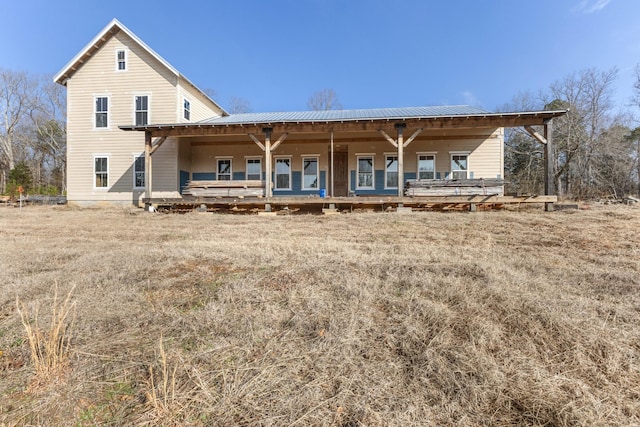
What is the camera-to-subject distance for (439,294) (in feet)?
11.1

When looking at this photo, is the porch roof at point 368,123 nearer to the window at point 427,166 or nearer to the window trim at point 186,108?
the window at point 427,166

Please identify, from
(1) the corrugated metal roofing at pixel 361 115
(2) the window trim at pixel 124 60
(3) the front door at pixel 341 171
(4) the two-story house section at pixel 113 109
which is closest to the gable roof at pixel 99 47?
(4) the two-story house section at pixel 113 109

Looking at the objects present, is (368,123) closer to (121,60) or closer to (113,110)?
(113,110)

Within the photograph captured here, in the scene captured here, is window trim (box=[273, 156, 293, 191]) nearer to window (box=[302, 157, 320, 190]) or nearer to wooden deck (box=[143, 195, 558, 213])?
window (box=[302, 157, 320, 190])

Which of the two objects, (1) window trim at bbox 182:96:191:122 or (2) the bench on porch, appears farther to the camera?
(1) window trim at bbox 182:96:191:122

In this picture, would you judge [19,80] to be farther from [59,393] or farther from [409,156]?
[59,393]

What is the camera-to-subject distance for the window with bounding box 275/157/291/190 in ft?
49.2

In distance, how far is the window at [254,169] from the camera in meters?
15.1

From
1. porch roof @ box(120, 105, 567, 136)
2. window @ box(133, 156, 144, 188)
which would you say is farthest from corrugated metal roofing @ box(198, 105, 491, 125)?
window @ box(133, 156, 144, 188)

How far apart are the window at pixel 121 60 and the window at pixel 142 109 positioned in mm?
1683

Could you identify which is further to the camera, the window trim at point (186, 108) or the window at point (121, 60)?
the window trim at point (186, 108)

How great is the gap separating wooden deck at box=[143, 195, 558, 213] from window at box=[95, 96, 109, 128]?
6031mm

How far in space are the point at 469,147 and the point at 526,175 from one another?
1701 centimetres

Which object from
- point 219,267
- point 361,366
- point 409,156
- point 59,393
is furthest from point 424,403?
point 409,156
